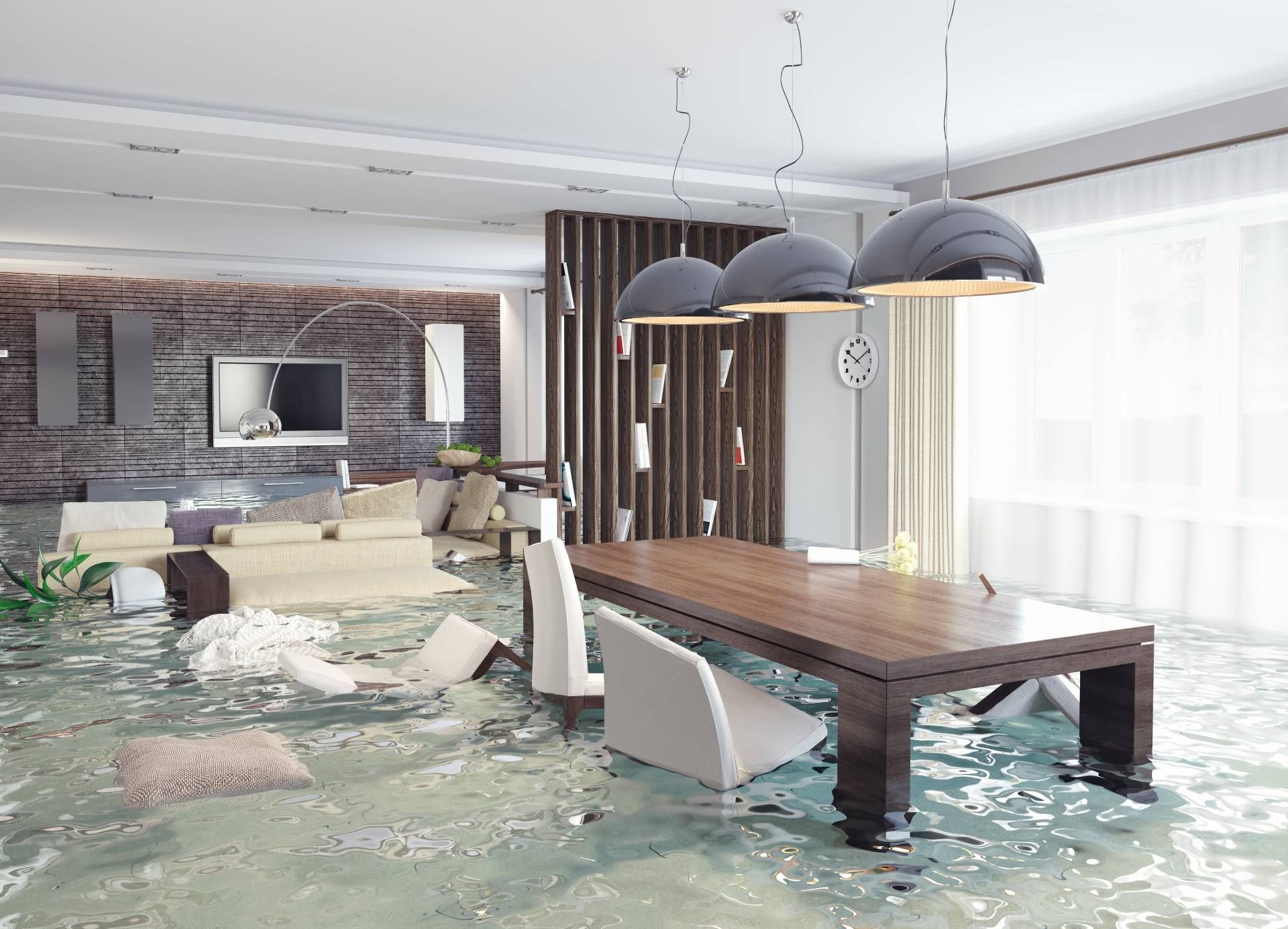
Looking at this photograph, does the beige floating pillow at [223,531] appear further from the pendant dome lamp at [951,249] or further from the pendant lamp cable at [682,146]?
the pendant dome lamp at [951,249]

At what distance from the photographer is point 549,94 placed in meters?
5.62

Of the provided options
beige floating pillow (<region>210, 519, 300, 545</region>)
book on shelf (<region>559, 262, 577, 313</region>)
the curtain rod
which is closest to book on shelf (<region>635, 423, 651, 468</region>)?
book on shelf (<region>559, 262, 577, 313</region>)

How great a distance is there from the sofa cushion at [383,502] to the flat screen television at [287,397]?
20.4ft

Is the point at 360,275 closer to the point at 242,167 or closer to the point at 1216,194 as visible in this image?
the point at 242,167

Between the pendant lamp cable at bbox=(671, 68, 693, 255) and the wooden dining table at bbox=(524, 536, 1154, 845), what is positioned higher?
the pendant lamp cable at bbox=(671, 68, 693, 255)

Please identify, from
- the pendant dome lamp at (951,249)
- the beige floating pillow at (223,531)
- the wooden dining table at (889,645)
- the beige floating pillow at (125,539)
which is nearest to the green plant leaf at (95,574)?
the beige floating pillow at (125,539)

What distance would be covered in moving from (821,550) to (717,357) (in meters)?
4.22

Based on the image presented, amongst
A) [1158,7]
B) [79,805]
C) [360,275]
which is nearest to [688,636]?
[79,805]

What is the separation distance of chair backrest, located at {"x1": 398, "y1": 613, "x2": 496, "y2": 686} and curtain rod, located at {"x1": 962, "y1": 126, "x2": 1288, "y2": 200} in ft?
12.4

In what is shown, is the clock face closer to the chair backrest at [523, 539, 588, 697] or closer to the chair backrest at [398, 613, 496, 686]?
the chair backrest at [398, 613, 496, 686]

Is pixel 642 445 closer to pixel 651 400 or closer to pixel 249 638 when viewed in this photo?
pixel 651 400

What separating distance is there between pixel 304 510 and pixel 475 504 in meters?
1.73

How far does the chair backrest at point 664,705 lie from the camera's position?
124 inches

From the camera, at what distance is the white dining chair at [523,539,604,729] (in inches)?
160
